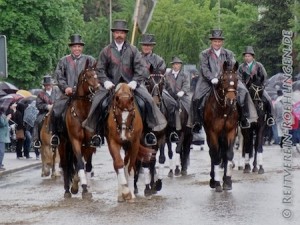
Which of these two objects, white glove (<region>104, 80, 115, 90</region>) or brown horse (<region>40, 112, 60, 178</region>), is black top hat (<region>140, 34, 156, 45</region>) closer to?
white glove (<region>104, 80, 115, 90</region>)

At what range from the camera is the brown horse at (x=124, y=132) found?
1662cm

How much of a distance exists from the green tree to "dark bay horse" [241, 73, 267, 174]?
31.1m

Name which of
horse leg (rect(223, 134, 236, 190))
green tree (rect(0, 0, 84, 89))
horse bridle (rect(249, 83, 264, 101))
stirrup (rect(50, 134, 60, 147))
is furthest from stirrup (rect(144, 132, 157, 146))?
green tree (rect(0, 0, 84, 89))

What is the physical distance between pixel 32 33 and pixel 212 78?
36.1 meters

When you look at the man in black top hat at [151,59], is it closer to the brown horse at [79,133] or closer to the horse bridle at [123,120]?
the brown horse at [79,133]

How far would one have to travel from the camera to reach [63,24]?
55031 mm

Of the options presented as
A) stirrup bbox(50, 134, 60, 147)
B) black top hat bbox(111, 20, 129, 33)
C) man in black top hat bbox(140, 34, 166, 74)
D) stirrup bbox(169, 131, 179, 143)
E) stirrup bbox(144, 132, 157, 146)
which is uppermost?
black top hat bbox(111, 20, 129, 33)

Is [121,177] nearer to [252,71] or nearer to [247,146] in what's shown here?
[252,71]

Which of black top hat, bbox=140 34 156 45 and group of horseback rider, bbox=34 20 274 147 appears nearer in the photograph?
Answer: group of horseback rider, bbox=34 20 274 147

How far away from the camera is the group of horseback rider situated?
694 inches

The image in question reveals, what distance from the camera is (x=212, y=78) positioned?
19328 mm

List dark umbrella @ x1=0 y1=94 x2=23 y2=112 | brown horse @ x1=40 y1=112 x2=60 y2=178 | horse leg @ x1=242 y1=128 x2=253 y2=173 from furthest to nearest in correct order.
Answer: dark umbrella @ x1=0 y1=94 x2=23 y2=112 → brown horse @ x1=40 y1=112 x2=60 y2=178 → horse leg @ x1=242 y1=128 x2=253 y2=173

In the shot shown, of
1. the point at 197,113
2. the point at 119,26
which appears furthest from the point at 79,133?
the point at 197,113

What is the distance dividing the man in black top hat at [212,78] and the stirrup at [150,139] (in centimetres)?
187
